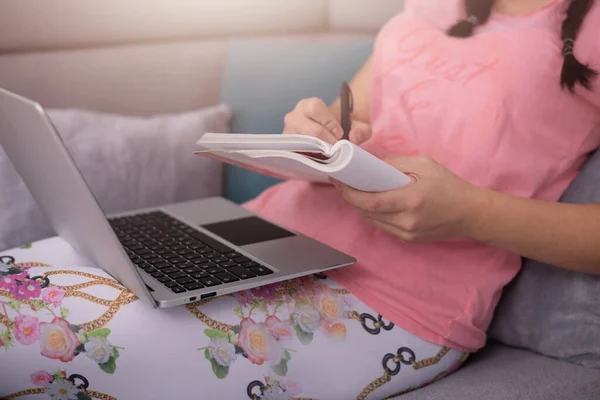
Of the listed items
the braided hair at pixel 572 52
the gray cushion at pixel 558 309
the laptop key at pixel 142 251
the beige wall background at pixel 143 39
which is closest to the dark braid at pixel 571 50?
the braided hair at pixel 572 52

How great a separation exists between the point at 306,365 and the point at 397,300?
0.52ft

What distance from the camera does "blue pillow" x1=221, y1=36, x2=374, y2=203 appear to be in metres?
1.32

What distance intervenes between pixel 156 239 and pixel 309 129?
26cm

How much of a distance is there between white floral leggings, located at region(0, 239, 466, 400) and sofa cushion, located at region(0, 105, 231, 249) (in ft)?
0.74

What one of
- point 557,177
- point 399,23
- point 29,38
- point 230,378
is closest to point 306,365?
point 230,378

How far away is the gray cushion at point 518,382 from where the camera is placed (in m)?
→ 0.87

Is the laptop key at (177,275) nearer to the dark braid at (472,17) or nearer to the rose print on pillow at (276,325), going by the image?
the rose print on pillow at (276,325)

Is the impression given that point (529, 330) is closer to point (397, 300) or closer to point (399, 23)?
point (397, 300)

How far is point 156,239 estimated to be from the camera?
99 cm

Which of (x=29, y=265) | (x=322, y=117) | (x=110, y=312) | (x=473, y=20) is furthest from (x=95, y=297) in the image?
(x=473, y=20)

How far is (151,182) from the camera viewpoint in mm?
1294

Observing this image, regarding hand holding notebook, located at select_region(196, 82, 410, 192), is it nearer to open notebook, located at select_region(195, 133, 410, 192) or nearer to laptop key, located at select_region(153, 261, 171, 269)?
open notebook, located at select_region(195, 133, 410, 192)

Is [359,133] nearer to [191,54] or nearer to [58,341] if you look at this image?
[58,341]

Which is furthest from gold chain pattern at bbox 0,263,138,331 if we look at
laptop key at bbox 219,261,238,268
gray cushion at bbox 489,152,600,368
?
gray cushion at bbox 489,152,600,368
